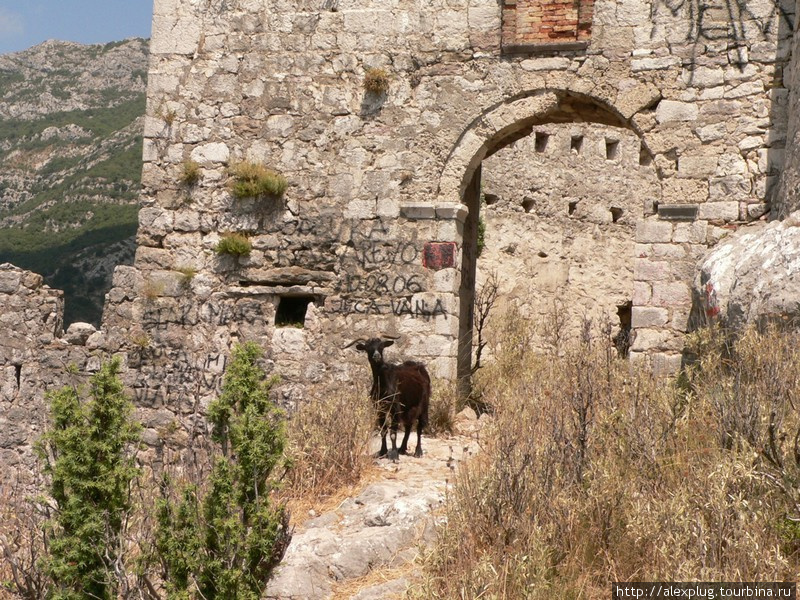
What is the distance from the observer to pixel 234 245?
944 centimetres

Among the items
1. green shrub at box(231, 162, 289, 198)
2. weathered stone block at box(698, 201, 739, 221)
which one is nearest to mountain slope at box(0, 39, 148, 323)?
green shrub at box(231, 162, 289, 198)

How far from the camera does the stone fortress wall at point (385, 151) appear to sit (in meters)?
8.51

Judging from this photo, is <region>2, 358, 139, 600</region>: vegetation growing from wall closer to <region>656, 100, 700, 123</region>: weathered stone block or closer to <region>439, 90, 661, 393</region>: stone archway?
<region>439, 90, 661, 393</region>: stone archway

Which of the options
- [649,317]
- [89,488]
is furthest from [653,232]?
[89,488]

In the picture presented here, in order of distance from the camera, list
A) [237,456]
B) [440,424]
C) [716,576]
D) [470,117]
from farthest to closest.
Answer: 1. [470,117]
2. [440,424]
3. [237,456]
4. [716,576]

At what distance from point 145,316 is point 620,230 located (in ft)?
31.1

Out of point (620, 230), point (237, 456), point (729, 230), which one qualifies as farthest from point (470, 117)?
point (620, 230)

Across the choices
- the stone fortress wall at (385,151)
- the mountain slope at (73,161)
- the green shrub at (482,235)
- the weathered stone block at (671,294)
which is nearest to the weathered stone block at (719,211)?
the stone fortress wall at (385,151)

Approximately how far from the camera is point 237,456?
5473mm

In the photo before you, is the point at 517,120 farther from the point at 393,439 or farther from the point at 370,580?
the point at 370,580

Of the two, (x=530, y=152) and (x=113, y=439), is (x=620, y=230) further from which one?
(x=113, y=439)

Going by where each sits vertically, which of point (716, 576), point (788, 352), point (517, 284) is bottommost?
point (716, 576)

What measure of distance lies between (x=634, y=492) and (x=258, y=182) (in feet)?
18.5

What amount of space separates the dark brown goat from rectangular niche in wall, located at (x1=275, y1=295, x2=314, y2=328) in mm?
2386
